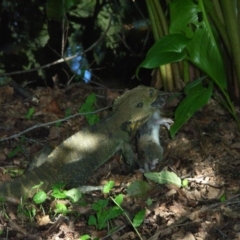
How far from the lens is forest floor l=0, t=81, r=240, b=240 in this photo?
4.04 metres

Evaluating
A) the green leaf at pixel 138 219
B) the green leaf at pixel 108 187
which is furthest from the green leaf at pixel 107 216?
the green leaf at pixel 108 187

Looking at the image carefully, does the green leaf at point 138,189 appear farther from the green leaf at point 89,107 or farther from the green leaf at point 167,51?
the green leaf at point 89,107

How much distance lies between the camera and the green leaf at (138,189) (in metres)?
4.42

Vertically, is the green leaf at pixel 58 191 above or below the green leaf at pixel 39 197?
below

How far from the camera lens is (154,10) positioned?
5.91 meters

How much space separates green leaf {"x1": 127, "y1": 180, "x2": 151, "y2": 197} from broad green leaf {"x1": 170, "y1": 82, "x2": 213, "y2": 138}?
20.0 inches

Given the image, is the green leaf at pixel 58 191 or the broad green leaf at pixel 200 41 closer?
the green leaf at pixel 58 191

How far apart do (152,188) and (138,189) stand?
14cm

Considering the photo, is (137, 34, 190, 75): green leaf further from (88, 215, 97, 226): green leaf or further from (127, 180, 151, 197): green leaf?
(88, 215, 97, 226): green leaf

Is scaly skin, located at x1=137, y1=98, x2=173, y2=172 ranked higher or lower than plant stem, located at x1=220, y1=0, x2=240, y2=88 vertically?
lower

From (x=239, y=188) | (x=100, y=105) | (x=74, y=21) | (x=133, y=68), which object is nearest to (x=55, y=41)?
(x=74, y=21)

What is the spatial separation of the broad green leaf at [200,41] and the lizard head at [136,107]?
1.53 ft

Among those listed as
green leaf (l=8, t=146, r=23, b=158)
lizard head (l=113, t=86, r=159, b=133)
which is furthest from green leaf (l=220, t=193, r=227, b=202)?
green leaf (l=8, t=146, r=23, b=158)

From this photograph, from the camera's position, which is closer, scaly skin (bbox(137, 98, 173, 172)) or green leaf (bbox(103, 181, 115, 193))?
green leaf (bbox(103, 181, 115, 193))
